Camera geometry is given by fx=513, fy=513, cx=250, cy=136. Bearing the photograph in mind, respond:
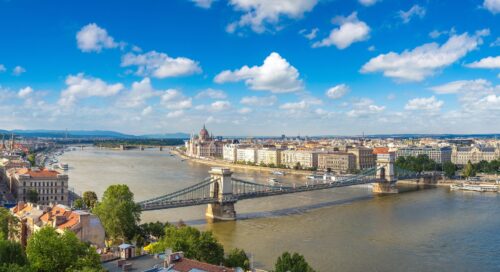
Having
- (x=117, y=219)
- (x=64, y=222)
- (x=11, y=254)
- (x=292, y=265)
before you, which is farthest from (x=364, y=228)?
(x=11, y=254)

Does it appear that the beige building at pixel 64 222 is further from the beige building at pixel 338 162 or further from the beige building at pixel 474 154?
the beige building at pixel 474 154

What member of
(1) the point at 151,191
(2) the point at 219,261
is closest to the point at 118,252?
(2) the point at 219,261

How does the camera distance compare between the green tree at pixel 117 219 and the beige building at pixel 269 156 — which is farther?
the beige building at pixel 269 156

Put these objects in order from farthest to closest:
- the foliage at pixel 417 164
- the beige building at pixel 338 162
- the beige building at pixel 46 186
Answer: the beige building at pixel 338 162
the foliage at pixel 417 164
the beige building at pixel 46 186

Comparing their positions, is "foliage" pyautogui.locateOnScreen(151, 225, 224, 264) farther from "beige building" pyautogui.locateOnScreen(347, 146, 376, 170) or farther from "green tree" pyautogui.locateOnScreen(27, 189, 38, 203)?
"beige building" pyautogui.locateOnScreen(347, 146, 376, 170)

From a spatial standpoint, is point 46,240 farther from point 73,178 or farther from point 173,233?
point 73,178

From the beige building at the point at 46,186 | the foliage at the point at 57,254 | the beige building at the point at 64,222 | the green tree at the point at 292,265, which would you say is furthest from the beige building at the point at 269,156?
the foliage at the point at 57,254

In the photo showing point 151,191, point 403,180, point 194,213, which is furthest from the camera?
point 403,180
